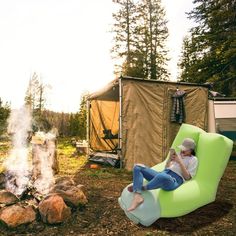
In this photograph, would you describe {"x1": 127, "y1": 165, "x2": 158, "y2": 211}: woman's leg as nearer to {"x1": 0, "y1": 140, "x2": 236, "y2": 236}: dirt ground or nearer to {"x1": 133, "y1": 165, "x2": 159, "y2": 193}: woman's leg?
{"x1": 133, "y1": 165, "x2": 159, "y2": 193}: woman's leg

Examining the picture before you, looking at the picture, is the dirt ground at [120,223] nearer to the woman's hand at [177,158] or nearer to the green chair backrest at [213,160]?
the green chair backrest at [213,160]

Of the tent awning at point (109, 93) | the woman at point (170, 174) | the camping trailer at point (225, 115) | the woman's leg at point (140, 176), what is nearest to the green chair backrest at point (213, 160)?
the woman at point (170, 174)

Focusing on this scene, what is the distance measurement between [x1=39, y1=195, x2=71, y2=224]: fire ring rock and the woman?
1.03 meters

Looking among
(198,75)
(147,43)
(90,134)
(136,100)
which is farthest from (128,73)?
(136,100)

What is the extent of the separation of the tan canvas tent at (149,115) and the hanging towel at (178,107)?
106 millimetres

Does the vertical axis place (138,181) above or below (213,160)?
below

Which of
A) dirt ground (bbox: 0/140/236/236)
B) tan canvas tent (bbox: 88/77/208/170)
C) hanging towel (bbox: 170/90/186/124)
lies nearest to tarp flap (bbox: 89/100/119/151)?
tan canvas tent (bbox: 88/77/208/170)

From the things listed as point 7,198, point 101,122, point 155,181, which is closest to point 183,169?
point 155,181

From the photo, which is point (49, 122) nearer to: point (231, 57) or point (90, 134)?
point (90, 134)

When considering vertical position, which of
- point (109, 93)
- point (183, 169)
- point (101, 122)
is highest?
point (109, 93)

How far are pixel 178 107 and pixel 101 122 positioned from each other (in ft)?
13.4

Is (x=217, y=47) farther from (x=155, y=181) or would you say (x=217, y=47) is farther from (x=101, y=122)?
(x=155, y=181)

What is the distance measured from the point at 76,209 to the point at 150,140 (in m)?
4.79

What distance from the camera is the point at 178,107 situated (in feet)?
32.8
